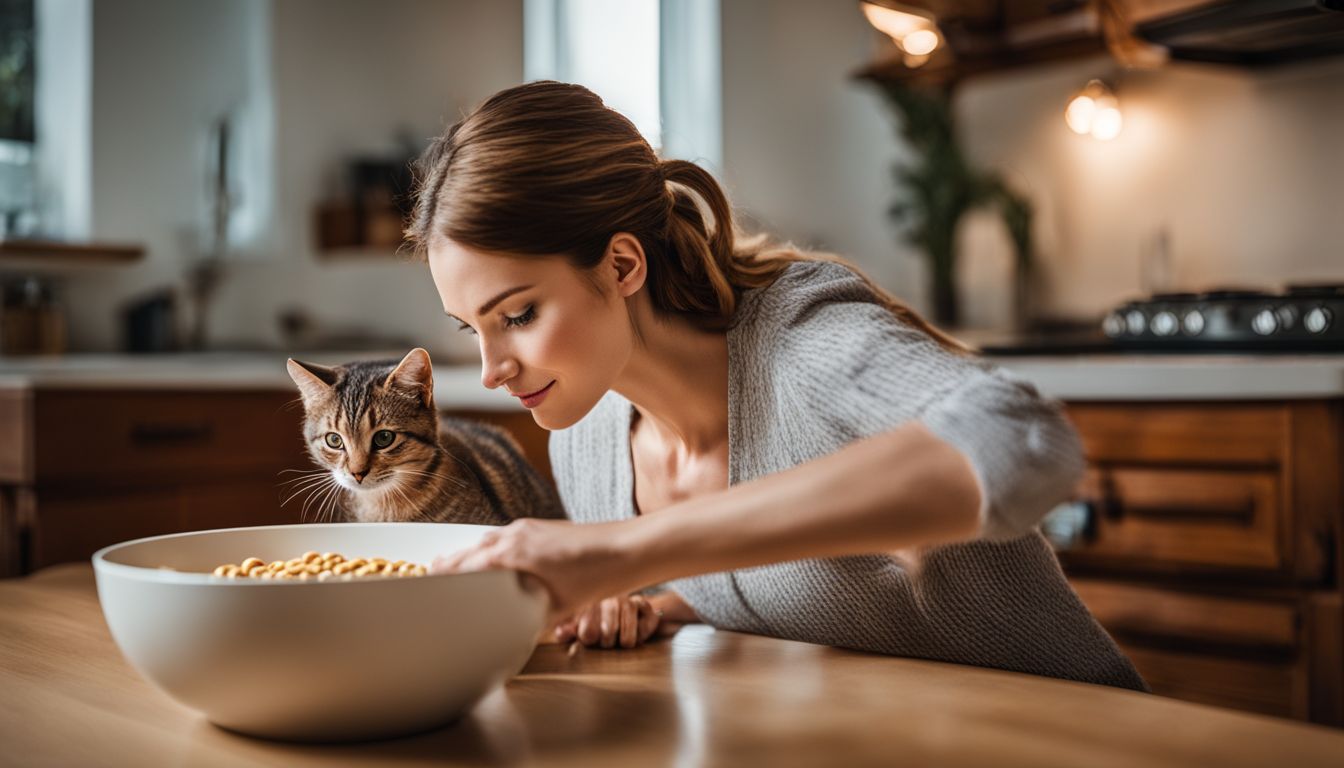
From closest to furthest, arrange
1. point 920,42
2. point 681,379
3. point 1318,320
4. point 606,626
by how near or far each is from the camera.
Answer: point 606,626 → point 681,379 → point 1318,320 → point 920,42

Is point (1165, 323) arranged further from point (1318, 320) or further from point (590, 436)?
point (590, 436)

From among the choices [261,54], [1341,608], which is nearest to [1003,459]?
[1341,608]

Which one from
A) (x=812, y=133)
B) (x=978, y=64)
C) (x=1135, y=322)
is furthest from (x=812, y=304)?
(x=812, y=133)

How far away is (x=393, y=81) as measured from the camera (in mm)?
4141

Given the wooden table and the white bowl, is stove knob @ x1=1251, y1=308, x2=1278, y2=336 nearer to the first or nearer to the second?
the wooden table

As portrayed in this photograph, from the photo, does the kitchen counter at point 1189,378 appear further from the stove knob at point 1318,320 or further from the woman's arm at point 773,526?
the woman's arm at point 773,526

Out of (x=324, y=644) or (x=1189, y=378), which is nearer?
(x=324, y=644)

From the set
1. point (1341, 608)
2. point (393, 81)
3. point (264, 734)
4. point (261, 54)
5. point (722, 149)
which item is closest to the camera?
point (264, 734)

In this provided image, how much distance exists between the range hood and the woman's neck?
1.80m

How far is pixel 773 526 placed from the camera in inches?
31.1

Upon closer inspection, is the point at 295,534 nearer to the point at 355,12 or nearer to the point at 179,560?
the point at 179,560

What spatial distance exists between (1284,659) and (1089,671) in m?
0.92

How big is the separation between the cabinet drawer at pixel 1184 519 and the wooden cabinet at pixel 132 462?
3.41ft

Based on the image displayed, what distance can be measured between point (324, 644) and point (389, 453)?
0.44 metres
